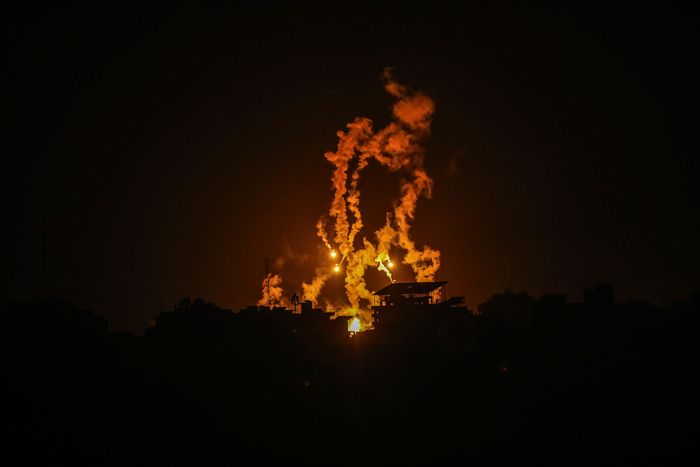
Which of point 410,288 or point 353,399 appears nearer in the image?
point 353,399

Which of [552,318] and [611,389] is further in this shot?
[552,318]

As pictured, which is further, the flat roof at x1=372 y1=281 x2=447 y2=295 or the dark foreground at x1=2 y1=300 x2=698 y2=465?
the flat roof at x1=372 y1=281 x2=447 y2=295

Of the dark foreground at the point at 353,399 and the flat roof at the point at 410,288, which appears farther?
the flat roof at the point at 410,288

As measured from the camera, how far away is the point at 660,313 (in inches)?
2441

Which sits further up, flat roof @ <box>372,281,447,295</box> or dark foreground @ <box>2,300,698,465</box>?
flat roof @ <box>372,281,447,295</box>

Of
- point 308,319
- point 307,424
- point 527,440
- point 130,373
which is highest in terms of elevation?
point 308,319

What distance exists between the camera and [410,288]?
2987 inches

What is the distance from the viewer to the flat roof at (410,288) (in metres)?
74.8

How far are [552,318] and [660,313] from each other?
9317 mm

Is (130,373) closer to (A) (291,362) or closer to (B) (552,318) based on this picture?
(A) (291,362)

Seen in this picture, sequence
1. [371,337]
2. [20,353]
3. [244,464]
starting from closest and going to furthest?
[20,353]
[244,464]
[371,337]

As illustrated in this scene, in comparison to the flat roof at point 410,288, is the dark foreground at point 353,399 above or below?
below

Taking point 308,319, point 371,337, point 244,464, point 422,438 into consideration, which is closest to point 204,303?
point 308,319

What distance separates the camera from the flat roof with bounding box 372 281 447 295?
7481 cm
